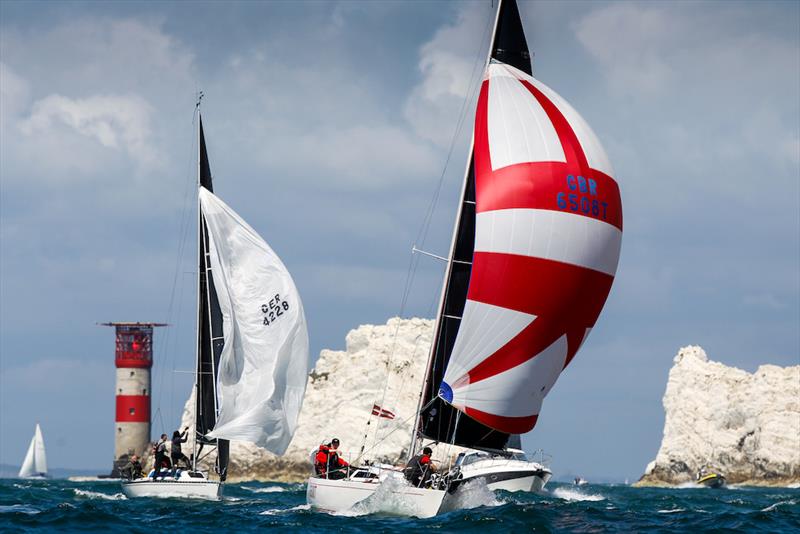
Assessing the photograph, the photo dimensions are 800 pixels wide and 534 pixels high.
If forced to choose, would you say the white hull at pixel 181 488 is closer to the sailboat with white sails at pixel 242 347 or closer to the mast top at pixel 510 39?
the sailboat with white sails at pixel 242 347

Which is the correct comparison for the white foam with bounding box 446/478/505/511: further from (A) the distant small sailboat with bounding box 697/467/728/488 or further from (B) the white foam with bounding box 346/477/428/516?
(A) the distant small sailboat with bounding box 697/467/728/488

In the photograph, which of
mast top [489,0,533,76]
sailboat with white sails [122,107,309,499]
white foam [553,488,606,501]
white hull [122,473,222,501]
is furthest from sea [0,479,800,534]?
white foam [553,488,606,501]

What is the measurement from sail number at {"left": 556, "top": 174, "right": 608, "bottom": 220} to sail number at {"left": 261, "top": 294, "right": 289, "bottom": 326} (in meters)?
11.0

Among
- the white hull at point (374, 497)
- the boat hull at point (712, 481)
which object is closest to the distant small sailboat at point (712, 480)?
the boat hull at point (712, 481)

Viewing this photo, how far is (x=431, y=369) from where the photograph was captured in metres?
24.5

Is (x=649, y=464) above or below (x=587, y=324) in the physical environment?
below

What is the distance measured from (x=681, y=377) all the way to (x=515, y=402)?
196 ft

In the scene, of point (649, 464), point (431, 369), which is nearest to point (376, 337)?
point (649, 464)

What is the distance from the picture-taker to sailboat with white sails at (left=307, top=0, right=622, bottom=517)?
22.4 m

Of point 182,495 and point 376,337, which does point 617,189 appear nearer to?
point 182,495

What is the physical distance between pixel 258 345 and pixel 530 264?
433 inches

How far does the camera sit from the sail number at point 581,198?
22484mm

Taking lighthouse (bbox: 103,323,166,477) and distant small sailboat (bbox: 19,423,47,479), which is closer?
lighthouse (bbox: 103,323,166,477)

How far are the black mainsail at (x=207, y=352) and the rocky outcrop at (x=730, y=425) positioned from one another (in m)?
48.5
